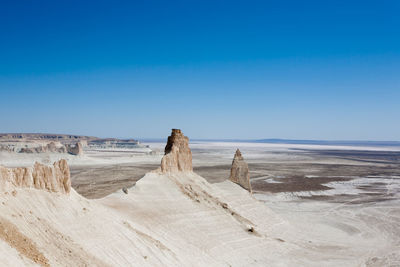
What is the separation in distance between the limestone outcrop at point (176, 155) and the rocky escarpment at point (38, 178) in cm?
1083

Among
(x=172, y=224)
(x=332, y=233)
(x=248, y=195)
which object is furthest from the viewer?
(x=248, y=195)

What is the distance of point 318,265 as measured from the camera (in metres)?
21.8

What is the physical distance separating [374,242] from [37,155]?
74003mm

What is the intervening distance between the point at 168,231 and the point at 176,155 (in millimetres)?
8875

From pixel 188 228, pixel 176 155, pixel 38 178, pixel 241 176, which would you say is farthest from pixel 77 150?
pixel 38 178

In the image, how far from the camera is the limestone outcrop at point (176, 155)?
28078 mm

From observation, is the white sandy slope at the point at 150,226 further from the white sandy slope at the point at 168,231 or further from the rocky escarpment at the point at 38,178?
the rocky escarpment at the point at 38,178

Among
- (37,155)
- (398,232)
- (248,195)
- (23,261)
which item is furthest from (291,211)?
(37,155)

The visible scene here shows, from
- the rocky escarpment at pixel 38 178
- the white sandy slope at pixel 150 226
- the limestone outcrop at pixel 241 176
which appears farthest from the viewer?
the limestone outcrop at pixel 241 176

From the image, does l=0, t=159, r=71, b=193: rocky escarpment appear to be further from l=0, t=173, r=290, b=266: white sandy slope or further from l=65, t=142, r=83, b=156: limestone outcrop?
l=65, t=142, r=83, b=156: limestone outcrop

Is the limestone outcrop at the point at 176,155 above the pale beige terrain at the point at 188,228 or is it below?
above

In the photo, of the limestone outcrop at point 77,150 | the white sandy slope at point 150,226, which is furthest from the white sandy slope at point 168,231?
the limestone outcrop at point 77,150

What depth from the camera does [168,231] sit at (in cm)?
2084

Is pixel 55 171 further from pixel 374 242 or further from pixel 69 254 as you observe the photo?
pixel 374 242
